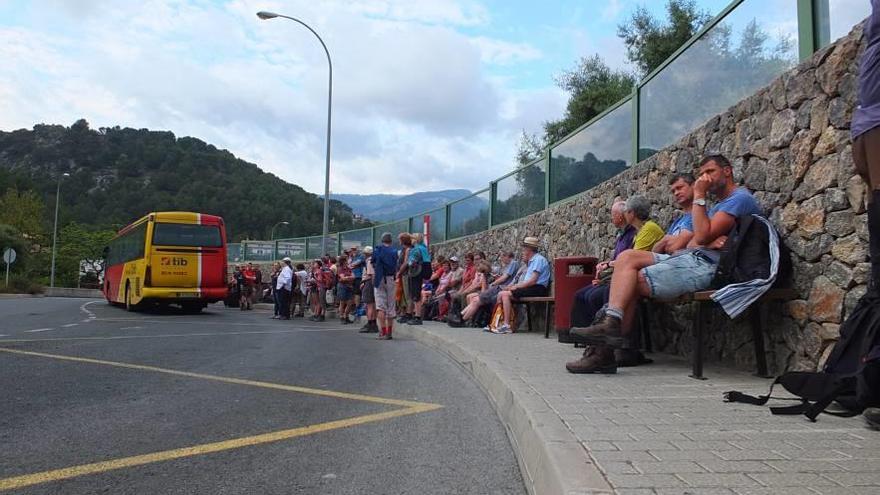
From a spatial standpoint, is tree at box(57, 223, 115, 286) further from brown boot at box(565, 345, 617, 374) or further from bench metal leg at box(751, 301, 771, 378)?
bench metal leg at box(751, 301, 771, 378)

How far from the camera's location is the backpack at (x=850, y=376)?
3193 mm

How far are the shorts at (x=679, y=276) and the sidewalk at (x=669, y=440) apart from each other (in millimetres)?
699

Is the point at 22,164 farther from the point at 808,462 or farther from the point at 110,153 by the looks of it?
the point at 808,462

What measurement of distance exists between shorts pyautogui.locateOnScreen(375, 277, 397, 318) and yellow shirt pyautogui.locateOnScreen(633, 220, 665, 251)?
576 centimetres

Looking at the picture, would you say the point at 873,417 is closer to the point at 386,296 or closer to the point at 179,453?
the point at 179,453

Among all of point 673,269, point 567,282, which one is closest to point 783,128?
point 673,269

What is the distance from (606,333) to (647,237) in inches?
63.4

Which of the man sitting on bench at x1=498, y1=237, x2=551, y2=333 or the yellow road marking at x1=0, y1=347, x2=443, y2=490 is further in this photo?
the man sitting on bench at x1=498, y1=237, x2=551, y2=333

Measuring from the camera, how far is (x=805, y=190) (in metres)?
4.90

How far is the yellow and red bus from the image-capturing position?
62.6 ft

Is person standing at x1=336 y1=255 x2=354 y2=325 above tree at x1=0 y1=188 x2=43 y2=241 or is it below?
below

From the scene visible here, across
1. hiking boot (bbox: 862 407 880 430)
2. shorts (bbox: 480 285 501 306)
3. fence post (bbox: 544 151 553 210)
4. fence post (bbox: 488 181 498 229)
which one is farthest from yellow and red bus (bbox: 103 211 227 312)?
hiking boot (bbox: 862 407 880 430)

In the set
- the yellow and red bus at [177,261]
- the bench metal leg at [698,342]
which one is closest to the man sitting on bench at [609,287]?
the bench metal leg at [698,342]

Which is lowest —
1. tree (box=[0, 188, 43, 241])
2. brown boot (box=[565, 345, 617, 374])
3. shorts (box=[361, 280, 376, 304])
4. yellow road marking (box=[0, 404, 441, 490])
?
yellow road marking (box=[0, 404, 441, 490])
